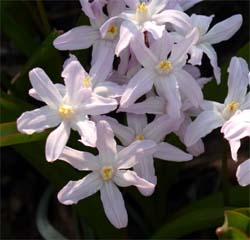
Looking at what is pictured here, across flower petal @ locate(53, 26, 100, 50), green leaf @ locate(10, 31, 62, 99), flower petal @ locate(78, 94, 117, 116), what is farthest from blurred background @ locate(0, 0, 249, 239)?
flower petal @ locate(78, 94, 117, 116)

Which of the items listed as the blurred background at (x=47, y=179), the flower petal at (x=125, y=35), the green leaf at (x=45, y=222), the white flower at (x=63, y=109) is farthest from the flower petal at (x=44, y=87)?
the green leaf at (x=45, y=222)

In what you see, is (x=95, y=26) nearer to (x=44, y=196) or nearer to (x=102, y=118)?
(x=102, y=118)

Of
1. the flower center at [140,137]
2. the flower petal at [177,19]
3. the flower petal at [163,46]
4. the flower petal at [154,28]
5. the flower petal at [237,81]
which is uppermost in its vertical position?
the flower petal at [154,28]

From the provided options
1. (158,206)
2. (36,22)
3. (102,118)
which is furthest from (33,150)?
(36,22)

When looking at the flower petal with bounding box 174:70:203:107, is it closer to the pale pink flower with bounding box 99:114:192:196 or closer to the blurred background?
the pale pink flower with bounding box 99:114:192:196

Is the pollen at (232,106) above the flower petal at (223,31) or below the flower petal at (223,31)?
below

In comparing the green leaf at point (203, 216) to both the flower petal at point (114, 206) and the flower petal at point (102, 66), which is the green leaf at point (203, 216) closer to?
the flower petal at point (114, 206)
